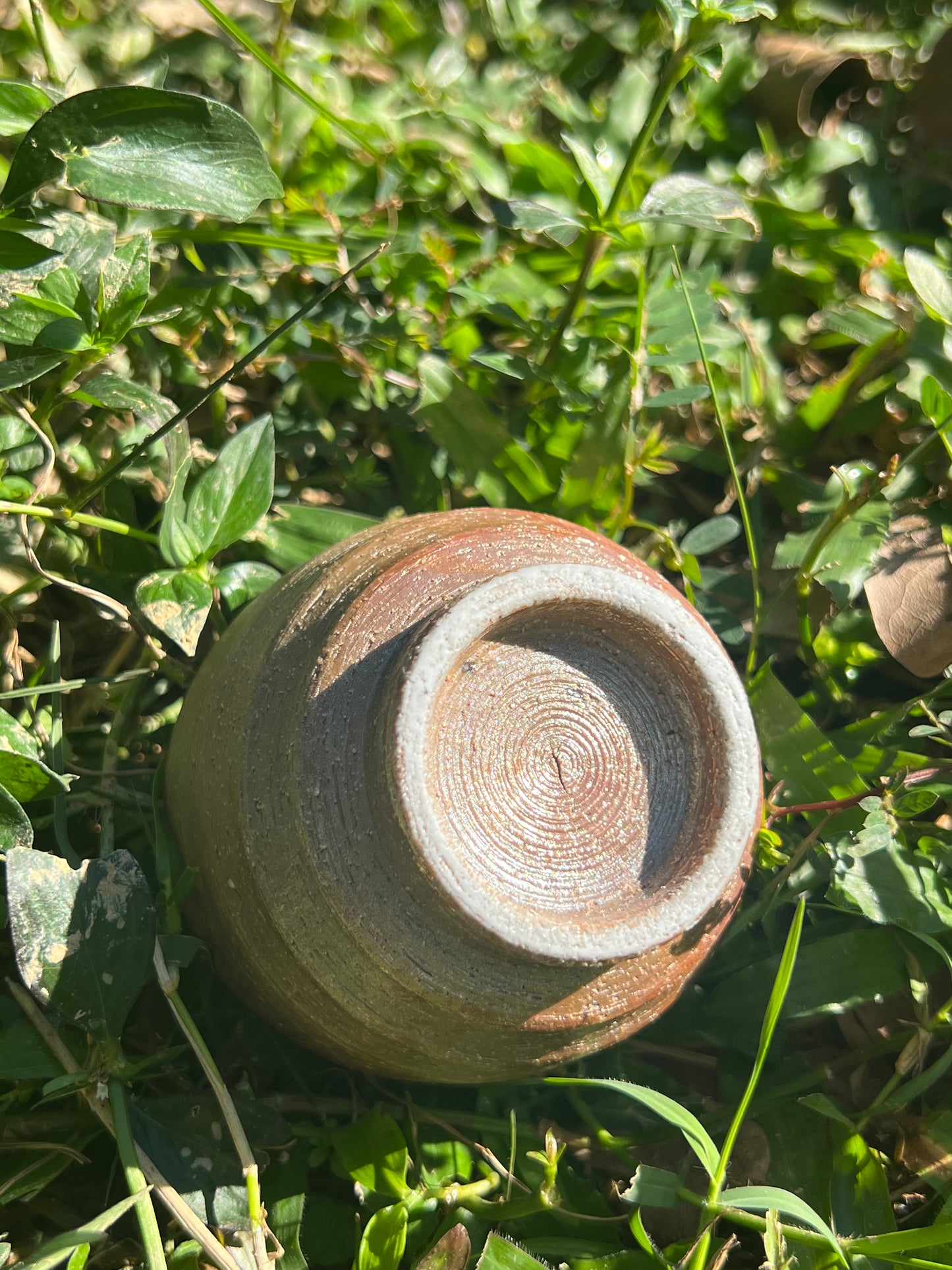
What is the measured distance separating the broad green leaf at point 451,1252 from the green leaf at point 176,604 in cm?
83

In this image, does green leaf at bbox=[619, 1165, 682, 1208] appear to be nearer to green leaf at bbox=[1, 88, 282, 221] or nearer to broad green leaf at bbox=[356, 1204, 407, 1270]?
broad green leaf at bbox=[356, 1204, 407, 1270]

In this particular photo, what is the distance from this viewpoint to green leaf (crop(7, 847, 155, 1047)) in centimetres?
130

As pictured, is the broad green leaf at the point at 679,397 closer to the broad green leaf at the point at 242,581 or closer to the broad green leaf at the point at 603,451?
the broad green leaf at the point at 603,451

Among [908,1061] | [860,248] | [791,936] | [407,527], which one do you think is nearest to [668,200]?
[407,527]

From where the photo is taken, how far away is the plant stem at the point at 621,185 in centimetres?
155

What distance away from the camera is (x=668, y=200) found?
63.8 inches

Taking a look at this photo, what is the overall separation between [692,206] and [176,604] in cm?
98

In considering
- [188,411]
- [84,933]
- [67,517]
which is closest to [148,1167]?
[84,933]

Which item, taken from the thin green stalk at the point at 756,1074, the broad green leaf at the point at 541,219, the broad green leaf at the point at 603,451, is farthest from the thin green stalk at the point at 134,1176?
the broad green leaf at the point at 541,219

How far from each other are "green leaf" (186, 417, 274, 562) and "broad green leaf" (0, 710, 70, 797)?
349mm

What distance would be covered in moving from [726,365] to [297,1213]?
1745 millimetres

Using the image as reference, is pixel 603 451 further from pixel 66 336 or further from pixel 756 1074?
pixel 756 1074

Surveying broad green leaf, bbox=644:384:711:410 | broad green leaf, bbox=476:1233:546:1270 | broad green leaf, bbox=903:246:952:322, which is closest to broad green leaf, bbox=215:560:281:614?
broad green leaf, bbox=644:384:711:410

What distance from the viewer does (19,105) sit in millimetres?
1434
